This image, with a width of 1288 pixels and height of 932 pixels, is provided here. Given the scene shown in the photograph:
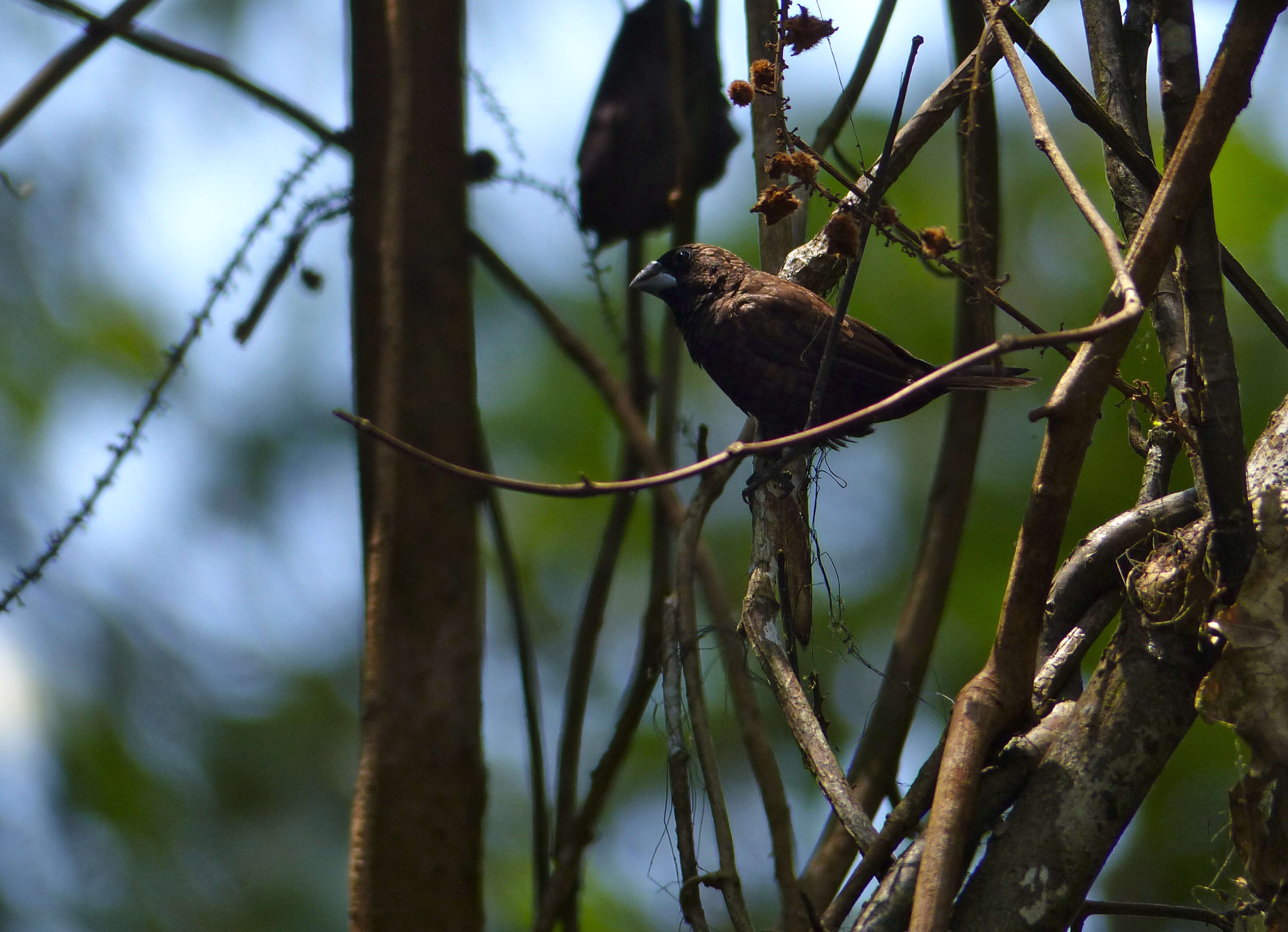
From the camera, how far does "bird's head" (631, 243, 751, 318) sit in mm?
2914

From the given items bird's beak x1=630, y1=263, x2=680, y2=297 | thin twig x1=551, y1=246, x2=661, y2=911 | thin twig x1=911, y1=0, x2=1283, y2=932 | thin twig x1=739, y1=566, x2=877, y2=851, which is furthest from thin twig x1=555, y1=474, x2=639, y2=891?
thin twig x1=911, y1=0, x2=1283, y2=932

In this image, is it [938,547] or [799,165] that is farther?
[938,547]

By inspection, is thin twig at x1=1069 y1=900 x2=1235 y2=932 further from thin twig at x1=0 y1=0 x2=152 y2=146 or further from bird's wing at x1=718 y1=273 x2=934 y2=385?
thin twig at x1=0 y1=0 x2=152 y2=146

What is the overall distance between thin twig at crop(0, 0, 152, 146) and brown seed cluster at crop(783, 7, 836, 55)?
5.71 feet

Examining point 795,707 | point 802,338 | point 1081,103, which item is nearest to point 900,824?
point 795,707

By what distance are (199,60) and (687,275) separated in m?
1.43

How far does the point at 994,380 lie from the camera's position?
221cm

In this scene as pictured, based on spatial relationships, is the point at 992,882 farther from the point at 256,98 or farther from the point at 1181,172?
the point at 256,98

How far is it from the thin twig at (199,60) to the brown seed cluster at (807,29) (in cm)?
140

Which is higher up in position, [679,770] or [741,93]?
[741,93]

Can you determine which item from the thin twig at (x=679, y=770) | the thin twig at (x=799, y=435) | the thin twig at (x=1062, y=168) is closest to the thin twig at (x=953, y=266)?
the thin twig at (x=1062, y=168)

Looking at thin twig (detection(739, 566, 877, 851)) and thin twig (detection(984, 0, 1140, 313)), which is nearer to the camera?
thin twig (detection(984, 0, 1140, 313))

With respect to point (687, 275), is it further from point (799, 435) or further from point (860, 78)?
point (799, 435)

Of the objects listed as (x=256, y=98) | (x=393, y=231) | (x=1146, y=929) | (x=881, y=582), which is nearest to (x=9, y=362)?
(x=256, y=98)
